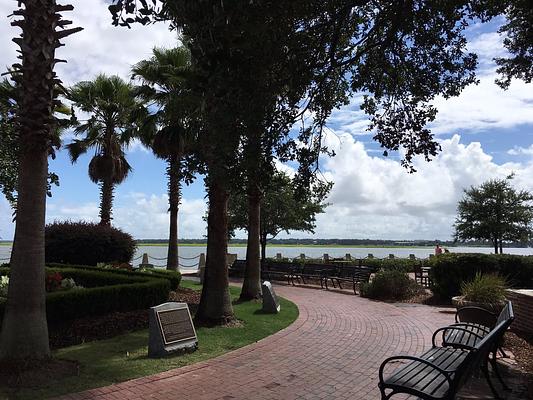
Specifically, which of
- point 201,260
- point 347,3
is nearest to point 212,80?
point 347,3

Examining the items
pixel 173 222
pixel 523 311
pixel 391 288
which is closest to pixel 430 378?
pixel 523 311

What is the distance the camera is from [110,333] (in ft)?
31.6

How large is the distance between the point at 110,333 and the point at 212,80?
6250mm

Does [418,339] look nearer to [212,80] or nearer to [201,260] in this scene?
[212,80]

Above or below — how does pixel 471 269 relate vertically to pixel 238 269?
above

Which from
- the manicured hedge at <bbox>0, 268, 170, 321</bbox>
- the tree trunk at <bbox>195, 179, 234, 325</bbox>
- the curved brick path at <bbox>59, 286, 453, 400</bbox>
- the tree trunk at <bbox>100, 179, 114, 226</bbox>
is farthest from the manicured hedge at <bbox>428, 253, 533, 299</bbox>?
the tree trunk at <bbox>100, 179, 114, 226</bbox>

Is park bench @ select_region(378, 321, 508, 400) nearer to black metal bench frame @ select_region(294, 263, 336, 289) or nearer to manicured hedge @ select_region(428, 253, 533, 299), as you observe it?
manicured hedge @ select_region(428, 253, 533, 299)

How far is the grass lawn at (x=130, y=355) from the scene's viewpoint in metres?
6.30

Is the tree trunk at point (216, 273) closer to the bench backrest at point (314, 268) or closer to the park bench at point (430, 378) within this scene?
the park bench at point (430, 378)

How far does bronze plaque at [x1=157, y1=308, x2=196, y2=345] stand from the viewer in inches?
311

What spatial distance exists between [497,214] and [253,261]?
21.7m

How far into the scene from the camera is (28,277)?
6922mm

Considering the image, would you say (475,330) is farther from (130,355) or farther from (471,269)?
(471,269)

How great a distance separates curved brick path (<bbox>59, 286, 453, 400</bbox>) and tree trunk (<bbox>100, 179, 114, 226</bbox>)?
1622 centimetres
